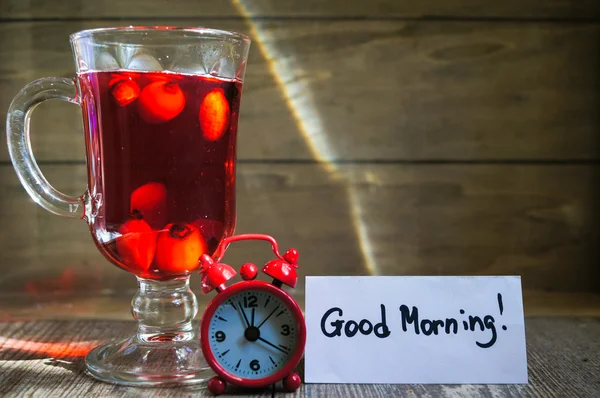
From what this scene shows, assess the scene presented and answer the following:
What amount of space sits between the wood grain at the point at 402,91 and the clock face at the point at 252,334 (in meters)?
0.58

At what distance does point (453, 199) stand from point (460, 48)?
27cm

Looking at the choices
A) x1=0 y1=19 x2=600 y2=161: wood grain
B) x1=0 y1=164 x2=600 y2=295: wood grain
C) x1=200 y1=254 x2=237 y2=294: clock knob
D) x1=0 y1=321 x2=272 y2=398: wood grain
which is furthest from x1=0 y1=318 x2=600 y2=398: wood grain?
x1=0 y1=19 x2=600 y2=161: wood grain

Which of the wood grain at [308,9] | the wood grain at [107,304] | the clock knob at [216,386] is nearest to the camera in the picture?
the clock knob at [216,386]

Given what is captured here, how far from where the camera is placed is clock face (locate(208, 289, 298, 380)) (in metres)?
0.76

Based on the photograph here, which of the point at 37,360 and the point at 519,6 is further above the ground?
the point at 519,6

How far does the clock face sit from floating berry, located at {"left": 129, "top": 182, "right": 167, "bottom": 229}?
12cm

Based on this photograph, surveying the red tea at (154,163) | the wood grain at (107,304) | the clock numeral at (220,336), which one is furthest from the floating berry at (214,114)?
the wood grain at (107,304)

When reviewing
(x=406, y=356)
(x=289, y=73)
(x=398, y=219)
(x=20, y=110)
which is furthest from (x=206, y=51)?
(x=398, y=219)

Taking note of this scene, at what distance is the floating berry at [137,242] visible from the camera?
31.5 inches

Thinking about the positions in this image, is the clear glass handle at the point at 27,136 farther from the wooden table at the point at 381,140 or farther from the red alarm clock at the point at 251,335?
the wooden table at the point at 381,140

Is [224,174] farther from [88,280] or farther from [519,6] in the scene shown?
[519,6]

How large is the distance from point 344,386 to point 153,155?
0.33m

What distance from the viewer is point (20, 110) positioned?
840 millimetres

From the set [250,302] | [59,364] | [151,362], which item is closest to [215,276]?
[250,302]
